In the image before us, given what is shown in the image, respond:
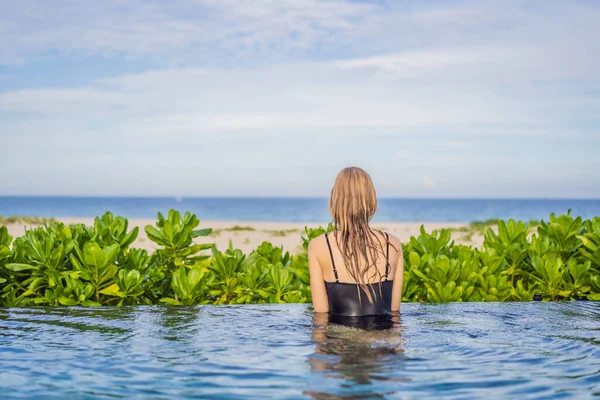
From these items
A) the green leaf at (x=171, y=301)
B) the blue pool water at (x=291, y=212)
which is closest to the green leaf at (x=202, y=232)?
the green leaf at (x=171, y=301)

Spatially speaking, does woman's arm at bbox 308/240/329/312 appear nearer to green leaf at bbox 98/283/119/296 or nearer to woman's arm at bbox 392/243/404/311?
woman's arm at bbox 392/243/404/311

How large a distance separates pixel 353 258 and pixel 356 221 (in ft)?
1.25

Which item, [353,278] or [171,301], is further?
[171,301]

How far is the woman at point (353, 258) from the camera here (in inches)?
232

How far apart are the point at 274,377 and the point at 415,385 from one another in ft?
3.22

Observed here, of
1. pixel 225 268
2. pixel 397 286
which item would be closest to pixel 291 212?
pixel 225 268

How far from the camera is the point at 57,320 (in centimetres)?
650

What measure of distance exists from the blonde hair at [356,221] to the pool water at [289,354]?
0.60m

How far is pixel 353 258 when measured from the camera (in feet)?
20.0

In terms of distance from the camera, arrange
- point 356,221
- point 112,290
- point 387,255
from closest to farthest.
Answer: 1. point 356,221
2. point 387,255
3. point 112,290

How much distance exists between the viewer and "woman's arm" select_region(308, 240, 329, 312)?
6.20 m

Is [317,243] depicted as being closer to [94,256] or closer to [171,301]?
[171,301]

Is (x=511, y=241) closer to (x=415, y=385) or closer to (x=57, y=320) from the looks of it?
(x=415, y=385)

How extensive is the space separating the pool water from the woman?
283mm
